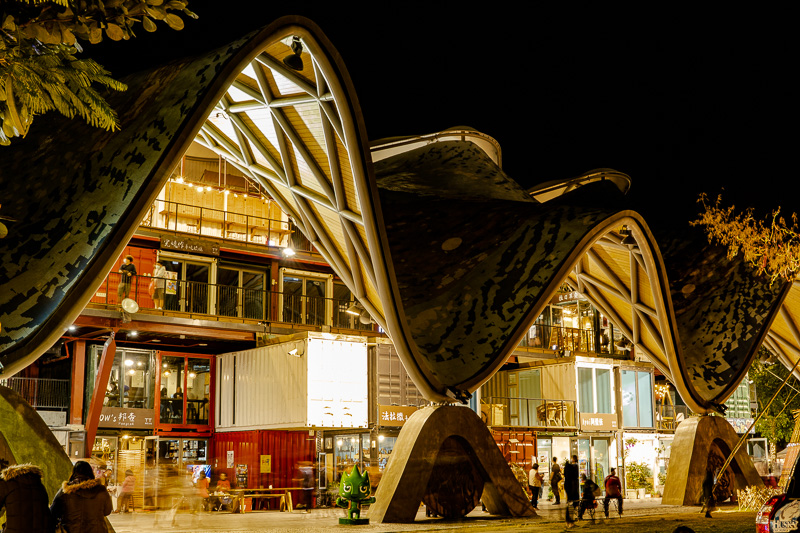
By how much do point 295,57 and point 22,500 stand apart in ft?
28.2

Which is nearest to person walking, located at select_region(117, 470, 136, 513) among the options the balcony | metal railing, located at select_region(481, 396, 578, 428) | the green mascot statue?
the green mascot statue

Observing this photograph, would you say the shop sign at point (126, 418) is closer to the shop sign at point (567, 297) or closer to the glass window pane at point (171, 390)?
the glass window pane at point (171, 390)

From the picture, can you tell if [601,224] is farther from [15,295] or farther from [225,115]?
[15,295]

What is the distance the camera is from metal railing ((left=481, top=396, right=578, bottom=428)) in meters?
33.8

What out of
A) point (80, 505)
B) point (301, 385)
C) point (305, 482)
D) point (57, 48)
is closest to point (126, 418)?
point (301, 385)

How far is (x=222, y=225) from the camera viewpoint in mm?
31938

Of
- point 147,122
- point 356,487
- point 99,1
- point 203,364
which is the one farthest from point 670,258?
point 99,1

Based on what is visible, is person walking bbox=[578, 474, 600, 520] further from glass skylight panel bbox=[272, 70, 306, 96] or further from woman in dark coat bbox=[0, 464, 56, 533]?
woman in dark coat bbox=[0, 464, 56, 533]

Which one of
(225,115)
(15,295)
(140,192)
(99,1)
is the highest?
(225,115)

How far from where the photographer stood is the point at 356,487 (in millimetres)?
16891

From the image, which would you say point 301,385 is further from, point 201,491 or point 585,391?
point 585,391

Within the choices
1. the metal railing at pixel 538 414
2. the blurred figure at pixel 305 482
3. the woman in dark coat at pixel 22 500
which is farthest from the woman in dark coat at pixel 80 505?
the metal railing at pixel 538 414

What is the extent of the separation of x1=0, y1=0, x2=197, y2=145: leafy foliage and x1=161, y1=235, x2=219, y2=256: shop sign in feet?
84.3

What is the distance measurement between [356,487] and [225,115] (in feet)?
28.5
